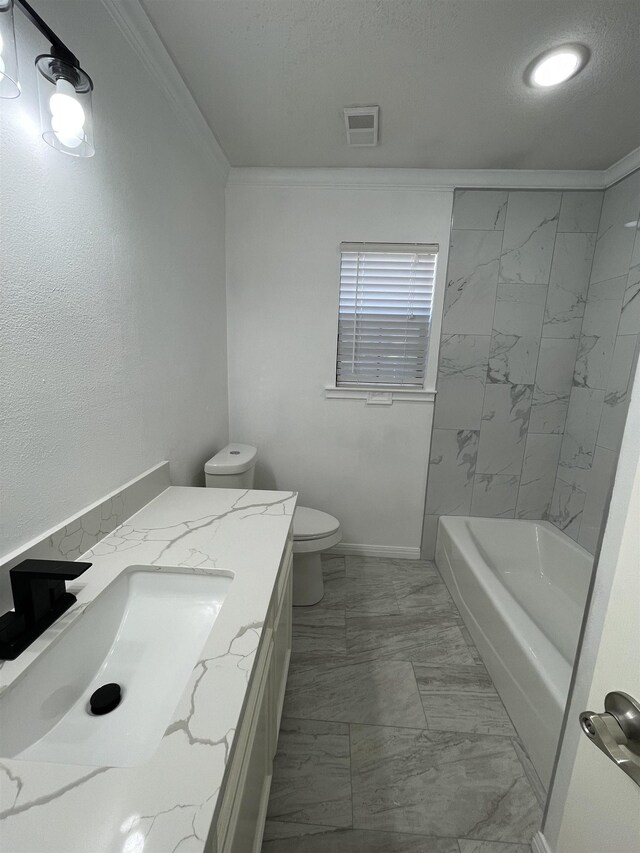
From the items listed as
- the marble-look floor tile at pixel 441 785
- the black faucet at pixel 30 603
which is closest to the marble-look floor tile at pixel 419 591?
the marble-look floor tile at pixel 441 785

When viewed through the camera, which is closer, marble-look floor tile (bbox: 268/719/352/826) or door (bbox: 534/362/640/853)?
door (bbox: 534/362/640/853)

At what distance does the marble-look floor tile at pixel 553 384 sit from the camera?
7.26 feet

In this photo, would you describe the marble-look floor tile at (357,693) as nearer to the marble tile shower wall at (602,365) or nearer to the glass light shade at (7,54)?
the marble tile shower wall at (602,365)

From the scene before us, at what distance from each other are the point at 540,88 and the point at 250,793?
2.41 meters

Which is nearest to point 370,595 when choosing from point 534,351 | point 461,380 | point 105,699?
point 461,380

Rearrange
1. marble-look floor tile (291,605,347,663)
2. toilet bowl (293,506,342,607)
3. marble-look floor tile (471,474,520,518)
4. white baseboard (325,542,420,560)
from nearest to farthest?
marble-look floor tile (291,605,347,663) < toilet bowl (293,506,342,607) < marble-look floor tile (471,474,520,518) < white baseboard (325,542,420,560)

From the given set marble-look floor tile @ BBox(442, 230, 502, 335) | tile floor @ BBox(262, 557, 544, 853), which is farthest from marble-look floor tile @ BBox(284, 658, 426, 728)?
marble-look floor tile @ BBox(442, 230, 502, 335)

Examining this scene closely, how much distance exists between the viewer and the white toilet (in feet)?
6.01

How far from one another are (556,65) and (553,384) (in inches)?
59.8

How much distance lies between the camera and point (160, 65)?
1314 mm

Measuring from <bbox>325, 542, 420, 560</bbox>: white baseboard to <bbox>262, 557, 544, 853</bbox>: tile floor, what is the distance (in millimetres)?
525

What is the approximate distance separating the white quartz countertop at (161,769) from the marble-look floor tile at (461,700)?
3.57ft

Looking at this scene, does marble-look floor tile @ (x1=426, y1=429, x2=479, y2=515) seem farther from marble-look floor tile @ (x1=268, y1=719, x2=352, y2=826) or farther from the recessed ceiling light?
the recessed ceiling light

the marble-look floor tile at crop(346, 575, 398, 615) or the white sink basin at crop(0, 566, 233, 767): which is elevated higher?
the white sink basin at crop(0, 566, 233, 767)
